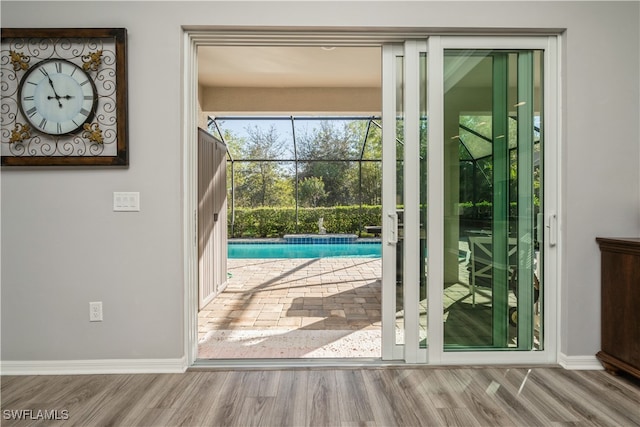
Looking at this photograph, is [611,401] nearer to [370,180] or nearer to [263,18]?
[263,18]

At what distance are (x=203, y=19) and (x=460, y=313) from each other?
2439 mm

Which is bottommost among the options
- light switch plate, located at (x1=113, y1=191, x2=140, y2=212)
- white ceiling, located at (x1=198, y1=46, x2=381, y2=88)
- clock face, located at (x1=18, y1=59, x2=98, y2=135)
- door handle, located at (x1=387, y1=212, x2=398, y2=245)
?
door handle, located at (x1=387, y1=212, x2=398, y2=245)

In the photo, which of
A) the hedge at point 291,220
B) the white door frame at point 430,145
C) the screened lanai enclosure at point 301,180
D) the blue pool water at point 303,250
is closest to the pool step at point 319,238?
the blue pool water at point 303,250

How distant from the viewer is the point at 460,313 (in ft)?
7.88

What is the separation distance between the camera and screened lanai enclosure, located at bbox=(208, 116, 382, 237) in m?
10.1

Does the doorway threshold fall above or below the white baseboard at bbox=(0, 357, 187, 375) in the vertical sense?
below

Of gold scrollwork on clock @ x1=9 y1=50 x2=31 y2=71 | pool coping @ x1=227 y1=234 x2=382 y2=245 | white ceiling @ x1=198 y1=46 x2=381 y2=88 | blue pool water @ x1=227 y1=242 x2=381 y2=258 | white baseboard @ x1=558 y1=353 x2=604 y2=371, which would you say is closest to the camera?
gold scrollwork on clock @ x1=9 y1=50 x2=31 y2=71

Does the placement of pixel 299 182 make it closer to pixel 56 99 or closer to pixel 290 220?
pixel 290 220

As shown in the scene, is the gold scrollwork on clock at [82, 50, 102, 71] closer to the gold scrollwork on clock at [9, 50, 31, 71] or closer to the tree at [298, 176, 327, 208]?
the gold scrollwork on clock at [9, 50, 31, 71]

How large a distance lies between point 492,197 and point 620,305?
3.06ft

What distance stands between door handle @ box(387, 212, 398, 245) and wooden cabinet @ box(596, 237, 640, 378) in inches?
48.4

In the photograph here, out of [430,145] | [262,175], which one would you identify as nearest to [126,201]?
[430,145]

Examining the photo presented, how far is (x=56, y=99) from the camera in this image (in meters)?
2.22

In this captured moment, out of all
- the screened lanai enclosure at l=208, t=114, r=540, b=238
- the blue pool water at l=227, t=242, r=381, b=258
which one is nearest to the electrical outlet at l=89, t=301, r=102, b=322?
the blue pool water at l=227, t=242, r=381, b=258
